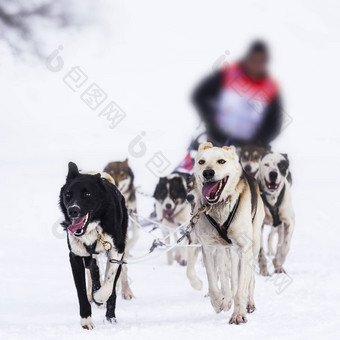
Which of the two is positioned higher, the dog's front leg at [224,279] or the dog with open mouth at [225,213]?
the dog with open mouth at [225,213]

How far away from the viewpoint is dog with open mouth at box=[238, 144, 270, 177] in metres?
4.96

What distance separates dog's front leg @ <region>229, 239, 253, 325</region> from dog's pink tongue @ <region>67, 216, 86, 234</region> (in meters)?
0.74

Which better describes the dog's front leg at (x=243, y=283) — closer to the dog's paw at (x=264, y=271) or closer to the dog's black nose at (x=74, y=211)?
the dog's black nose at (x=74, y=211)

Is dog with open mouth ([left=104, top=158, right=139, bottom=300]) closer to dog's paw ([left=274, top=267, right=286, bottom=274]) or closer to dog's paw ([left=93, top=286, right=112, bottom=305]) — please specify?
dog's paw ([left=274, top=267, right=286, bottom=274])

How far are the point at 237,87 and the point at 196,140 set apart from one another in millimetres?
529

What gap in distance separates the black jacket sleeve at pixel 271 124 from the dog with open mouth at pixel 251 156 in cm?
5

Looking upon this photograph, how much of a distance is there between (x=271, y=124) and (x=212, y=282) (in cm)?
211

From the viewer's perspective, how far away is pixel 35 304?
3.46 metres

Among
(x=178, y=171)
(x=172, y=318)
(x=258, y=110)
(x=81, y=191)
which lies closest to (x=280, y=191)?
(x=258, y=110)

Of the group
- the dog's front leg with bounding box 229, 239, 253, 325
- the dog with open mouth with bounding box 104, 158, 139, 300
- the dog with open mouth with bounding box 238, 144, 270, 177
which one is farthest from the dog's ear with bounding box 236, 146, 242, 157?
the dog's front leg with bounding box 229, 239, 253, 325

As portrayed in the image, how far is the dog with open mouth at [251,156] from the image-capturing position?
16.3 ft

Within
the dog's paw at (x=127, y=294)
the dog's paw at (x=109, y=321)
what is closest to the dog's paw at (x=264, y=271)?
the dog's paw at (x=127, y=294)

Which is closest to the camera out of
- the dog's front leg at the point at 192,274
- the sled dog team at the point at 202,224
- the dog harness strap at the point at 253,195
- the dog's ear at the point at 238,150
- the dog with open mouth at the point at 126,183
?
the sled dog team at the point at 202,224

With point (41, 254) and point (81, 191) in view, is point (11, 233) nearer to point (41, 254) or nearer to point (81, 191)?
point (41, 254)
